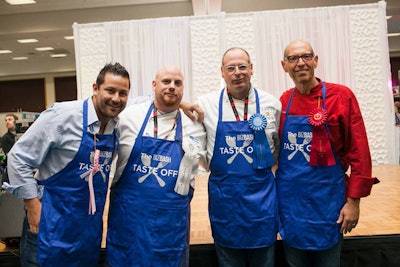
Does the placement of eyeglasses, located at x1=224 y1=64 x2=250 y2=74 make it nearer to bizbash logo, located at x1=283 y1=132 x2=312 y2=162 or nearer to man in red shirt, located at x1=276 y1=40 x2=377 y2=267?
man in red shirt, located at x1=276 y1=40 x2=377 y2=267

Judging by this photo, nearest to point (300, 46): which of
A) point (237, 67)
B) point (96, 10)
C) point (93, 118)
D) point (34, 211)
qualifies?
point (237, 67)

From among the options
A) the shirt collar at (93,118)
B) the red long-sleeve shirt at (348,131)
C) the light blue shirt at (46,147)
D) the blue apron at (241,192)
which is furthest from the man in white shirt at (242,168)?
the light blue shirt at (46,147)

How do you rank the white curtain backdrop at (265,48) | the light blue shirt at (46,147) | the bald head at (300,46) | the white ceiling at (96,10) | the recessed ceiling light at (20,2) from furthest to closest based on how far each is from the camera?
the white ceiling at (96,10), the recessed ceiling light at (20,2), the white curtain backdrop at (265,48), the bald head at (300,46), the light blue shirt at (46,147)

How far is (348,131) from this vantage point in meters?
1.84

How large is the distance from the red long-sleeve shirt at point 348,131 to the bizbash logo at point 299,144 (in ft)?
0.36

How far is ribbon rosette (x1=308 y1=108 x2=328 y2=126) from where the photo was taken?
1813 mm

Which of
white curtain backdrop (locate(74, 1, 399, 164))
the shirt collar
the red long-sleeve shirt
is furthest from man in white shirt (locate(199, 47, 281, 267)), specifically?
white curtain backdrop (locate(74, 1, 399, 164))

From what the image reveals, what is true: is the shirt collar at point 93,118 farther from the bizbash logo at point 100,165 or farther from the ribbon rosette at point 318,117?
the ribbon rosette at point 318,117

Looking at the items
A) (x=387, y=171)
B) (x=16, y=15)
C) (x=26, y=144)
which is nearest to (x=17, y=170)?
(x=26, y=144)

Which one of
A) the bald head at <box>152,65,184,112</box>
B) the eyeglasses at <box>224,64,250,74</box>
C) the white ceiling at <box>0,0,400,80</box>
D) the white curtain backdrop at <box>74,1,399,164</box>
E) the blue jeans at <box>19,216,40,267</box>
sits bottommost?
the blue jeans at <box>19,216,40,267</box>

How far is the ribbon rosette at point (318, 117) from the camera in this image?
181cm

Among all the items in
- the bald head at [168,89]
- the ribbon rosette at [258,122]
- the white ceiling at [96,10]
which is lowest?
the ribbon rosette at [258,122]

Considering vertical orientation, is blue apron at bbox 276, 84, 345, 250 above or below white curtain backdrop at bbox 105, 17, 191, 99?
below

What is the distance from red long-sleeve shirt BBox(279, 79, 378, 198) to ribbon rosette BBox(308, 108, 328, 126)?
0.10 feet
